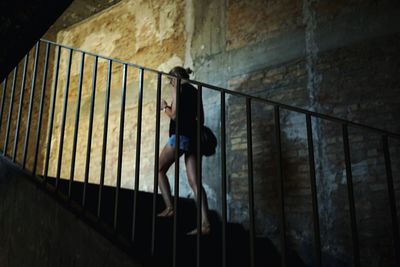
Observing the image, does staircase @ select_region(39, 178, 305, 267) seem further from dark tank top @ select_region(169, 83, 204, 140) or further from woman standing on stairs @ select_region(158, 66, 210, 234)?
dark tank top @ select_region(169, 83, 204, 140)

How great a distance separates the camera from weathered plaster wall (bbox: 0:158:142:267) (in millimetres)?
2447

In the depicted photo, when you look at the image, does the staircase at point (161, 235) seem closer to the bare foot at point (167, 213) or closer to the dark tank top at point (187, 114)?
the bare foot at point (167, 213)

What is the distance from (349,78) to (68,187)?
8.36 feet

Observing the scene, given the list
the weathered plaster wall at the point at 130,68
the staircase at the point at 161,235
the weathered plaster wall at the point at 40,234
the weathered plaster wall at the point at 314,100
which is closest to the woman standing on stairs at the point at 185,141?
the staircase at the point at 161,235

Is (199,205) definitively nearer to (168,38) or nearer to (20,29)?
(20,29)

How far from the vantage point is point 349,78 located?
11.7ft

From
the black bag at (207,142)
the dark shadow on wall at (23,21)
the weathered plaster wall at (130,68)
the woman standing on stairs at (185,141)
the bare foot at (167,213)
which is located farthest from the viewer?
the weathered plaster wall at (130,68)

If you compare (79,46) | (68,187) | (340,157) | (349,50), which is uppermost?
(79,46)

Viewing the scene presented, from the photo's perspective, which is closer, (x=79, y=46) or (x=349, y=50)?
(x=349, y=50)

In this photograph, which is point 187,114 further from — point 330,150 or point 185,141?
point 330,150

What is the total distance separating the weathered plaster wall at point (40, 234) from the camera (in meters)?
2.45

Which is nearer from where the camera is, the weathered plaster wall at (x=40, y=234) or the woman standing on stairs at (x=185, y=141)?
the weathered plaster wall at (x=40, y=234)

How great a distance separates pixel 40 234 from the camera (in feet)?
9.20

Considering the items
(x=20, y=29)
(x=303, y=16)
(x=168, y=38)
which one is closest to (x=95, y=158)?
(x=168, y=38)
